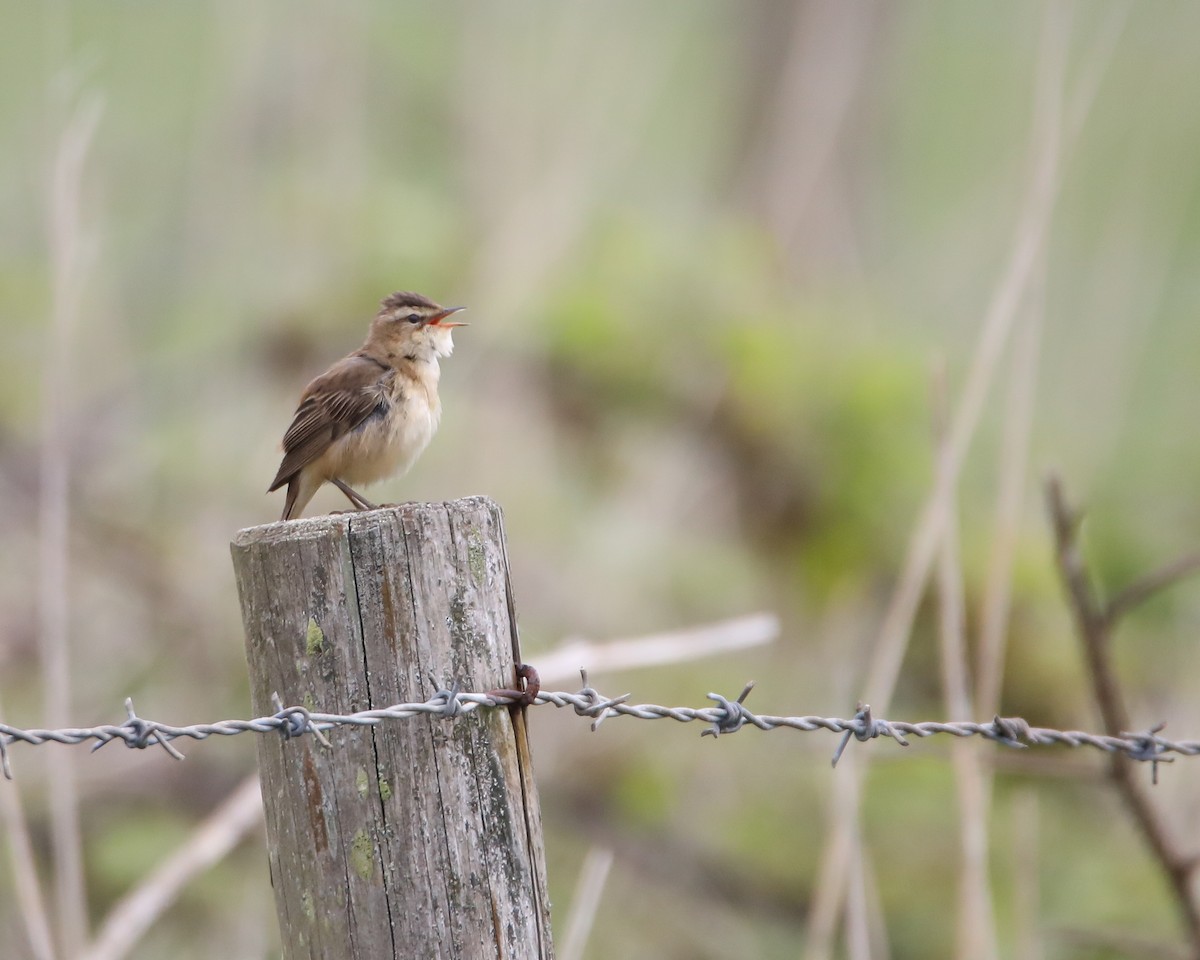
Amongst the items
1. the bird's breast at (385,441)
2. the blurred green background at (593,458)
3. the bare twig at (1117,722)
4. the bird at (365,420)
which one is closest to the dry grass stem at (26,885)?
the bird at (365,420)

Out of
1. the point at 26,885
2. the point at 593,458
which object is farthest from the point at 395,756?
the point at 593,458

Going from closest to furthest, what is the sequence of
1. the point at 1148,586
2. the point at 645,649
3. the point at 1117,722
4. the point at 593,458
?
the point at 1148,586
the point at 1117,722
the point at 645,649
the point at 593,458

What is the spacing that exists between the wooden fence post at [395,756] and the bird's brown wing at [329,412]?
171 centimetres

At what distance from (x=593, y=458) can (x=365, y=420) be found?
12.1 ft

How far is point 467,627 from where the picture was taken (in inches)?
93.2

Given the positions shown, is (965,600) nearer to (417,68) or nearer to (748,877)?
(748,877)

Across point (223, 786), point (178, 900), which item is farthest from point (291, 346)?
point (178, 900)

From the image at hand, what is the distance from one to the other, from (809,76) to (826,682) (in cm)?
567

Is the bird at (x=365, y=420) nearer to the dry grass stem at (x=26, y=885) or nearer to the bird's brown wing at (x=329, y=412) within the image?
the bird's brown wing at (x=329, y=412)

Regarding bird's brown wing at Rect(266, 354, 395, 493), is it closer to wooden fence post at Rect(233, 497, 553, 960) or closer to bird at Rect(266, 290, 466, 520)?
bird at Rect(266, 290, 466, 520)

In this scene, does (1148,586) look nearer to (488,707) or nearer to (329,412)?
(488,707)

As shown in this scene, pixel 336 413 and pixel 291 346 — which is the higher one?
pixel 291 346

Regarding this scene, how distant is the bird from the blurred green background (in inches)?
81.3

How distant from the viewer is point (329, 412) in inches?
162
